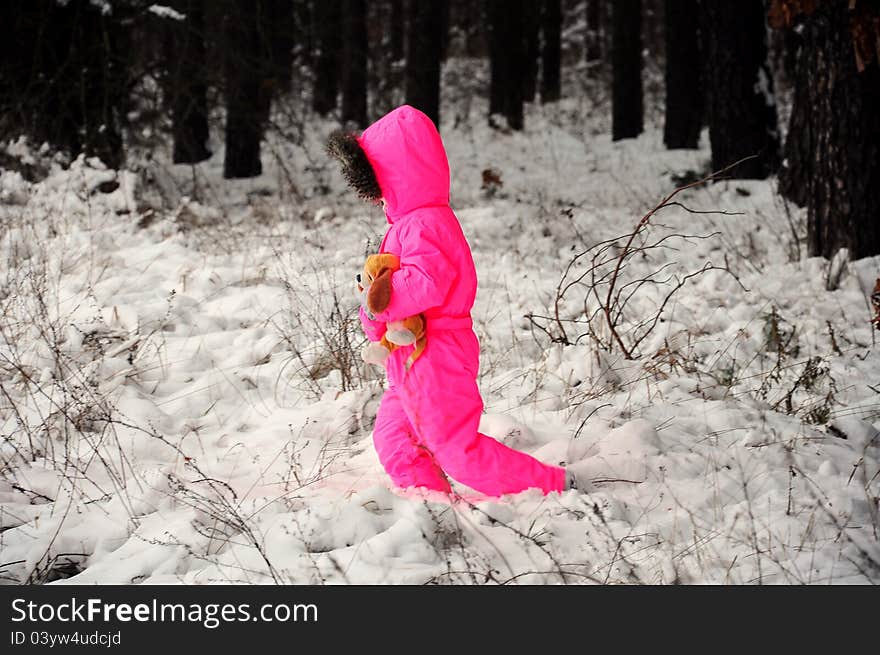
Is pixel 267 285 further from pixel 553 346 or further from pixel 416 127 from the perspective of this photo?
pixel 416 127

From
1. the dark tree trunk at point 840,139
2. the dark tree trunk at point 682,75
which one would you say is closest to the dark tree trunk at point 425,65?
the dark tree trunk at point 682,75

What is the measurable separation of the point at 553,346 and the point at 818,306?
71.8 inches

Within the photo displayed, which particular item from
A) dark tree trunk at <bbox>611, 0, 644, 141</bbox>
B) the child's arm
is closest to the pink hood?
the child's arm

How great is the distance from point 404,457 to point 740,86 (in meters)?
7.96

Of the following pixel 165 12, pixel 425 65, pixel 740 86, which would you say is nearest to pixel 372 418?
pixel 165 12

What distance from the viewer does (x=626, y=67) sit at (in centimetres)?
1539

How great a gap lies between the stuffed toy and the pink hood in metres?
0.22

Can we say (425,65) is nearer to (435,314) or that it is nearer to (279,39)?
(279,39)

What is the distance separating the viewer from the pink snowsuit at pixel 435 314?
2734 millimetres

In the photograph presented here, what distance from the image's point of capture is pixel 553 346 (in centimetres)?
423

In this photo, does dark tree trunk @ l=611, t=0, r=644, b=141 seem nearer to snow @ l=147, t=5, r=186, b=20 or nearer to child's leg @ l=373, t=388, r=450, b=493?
snow @ l=147, t=5, r=186, b=20

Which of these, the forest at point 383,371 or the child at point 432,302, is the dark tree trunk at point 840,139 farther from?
the child at point 432,302

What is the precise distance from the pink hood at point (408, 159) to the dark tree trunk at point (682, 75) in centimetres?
1115
